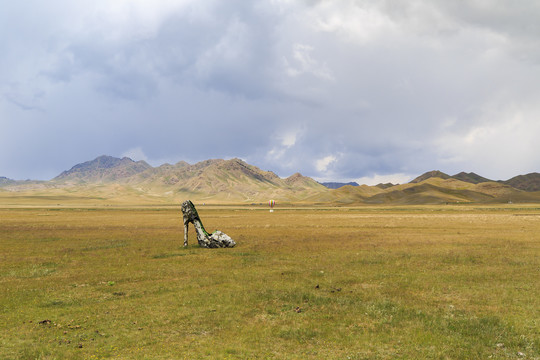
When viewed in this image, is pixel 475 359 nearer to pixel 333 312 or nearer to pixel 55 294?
pixel 333 312

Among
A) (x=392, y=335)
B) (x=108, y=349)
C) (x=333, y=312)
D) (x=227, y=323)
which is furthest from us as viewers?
(x=333, y=312)

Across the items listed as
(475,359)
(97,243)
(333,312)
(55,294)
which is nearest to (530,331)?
(475,359)

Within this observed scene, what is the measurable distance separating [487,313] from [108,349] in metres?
15.1

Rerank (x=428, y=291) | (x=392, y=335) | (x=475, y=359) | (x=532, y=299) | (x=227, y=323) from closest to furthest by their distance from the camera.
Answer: (x=475, y=359)
(x=392, y=335)
(x=227, y=323)
(x=532, y=299)
(x=428, y=291)

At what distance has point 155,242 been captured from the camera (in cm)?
3775

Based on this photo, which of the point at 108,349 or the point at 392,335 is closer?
the point at 108,349

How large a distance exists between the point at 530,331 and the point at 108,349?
601 inches

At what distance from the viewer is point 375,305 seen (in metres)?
14.7

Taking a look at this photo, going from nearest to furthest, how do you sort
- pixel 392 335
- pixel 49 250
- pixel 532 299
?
pixel 392 335 → pixel 532 299 → pixel 49 250

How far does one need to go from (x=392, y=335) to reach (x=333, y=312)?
2952 mm

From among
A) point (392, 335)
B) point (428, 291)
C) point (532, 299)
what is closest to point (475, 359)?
point (392, 335)

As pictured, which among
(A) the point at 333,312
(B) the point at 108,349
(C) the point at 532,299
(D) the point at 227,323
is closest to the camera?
(B) the point at 108,349

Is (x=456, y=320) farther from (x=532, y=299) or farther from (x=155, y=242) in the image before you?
(x=155, y=242)

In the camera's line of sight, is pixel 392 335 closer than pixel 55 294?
Yes
